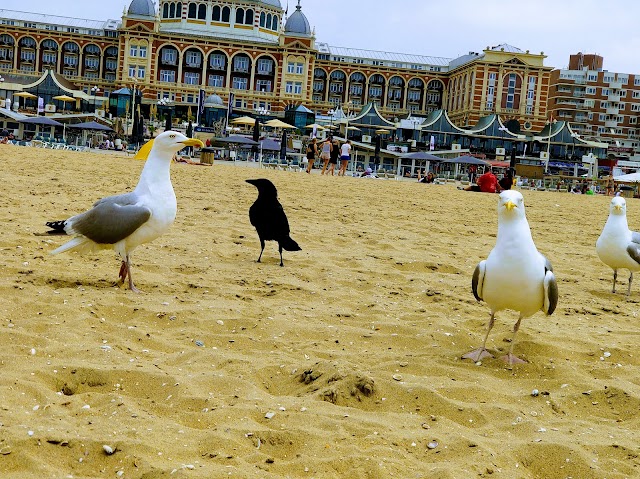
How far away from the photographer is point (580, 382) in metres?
4.33

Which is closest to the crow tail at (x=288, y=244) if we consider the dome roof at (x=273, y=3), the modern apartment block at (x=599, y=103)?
the dome roof at (x=273, y=3)

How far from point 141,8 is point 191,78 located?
823 centimetres

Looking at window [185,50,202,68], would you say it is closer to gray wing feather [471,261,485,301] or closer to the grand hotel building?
the grand hotel building

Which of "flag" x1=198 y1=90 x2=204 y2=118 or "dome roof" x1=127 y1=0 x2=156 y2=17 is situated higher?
"dome roof" x1=127 y1=0 x2=156 y2=17

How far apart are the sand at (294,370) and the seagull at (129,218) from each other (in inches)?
12.6

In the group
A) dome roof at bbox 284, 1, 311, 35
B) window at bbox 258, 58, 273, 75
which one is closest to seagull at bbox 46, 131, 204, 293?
window at bbox 258, 58, 273, 75

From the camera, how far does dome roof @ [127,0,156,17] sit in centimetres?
7862

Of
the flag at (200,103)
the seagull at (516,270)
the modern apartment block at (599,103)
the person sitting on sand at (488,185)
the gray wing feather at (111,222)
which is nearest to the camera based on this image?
the seagull at (516,270)

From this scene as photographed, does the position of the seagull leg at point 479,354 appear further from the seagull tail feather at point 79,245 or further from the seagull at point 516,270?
the seagull tail feather at point 79,245

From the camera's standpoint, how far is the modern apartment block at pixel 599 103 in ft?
327

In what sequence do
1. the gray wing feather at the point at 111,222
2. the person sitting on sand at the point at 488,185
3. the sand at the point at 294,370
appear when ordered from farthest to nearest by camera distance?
the person sitting on sand at the point at 488,185
the gray wing feather at the point at 111,222
the sand at the point at 294,370

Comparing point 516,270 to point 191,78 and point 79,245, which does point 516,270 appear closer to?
point 79,245

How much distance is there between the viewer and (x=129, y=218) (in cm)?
558

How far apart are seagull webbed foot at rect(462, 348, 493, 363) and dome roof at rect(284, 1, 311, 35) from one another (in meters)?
78.7
